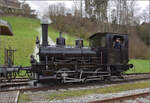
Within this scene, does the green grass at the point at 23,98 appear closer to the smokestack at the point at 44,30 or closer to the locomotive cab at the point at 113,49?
the smokestack at the point at 44,30

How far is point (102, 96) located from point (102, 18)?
5493 millimetres

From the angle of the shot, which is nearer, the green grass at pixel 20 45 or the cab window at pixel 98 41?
the cab window at pixel 98 41

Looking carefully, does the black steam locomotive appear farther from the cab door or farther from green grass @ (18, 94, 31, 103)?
green grass @ (18, 94, 31, 103)

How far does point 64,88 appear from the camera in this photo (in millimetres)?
6988

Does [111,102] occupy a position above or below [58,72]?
below

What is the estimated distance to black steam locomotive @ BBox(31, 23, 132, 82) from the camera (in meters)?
7.36

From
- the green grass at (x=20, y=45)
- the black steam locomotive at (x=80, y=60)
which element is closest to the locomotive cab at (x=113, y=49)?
the black steam locomotive at (x=80, y=60)

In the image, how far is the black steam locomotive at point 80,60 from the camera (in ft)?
24.2

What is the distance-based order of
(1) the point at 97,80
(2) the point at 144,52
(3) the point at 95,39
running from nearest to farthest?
(2) the point at 144,52, (1) the point at 97,80, (3) the point at 95,39

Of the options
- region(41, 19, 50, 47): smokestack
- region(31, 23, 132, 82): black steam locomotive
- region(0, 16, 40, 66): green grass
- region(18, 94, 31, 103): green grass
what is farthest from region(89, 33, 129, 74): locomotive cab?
region(0, 16, 40, 66): green grass

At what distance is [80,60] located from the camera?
804cm

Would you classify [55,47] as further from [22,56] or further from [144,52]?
[22,56]

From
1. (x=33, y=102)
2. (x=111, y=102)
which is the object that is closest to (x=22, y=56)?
(x=33, y=102)

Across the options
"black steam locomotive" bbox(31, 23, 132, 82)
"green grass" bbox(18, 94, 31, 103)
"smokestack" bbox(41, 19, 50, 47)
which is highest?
"smokestack" bbox(41, 19, 50, 47)
